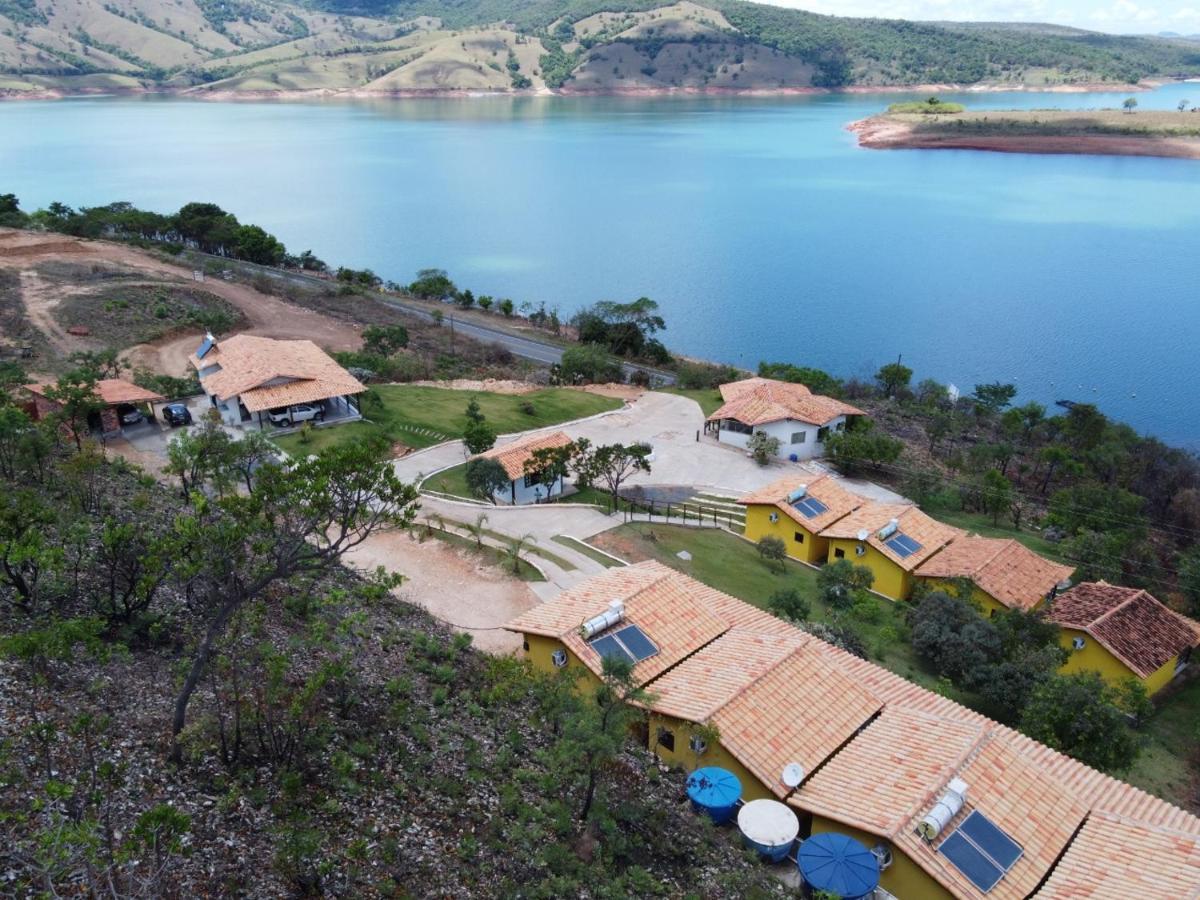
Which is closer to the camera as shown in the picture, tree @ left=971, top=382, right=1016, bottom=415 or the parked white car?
the parked white car

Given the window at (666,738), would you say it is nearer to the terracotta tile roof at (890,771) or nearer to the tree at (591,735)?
the tree at (591,735)

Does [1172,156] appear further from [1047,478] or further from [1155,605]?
[1155,605]

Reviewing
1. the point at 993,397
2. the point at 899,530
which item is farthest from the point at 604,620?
the point at 993,397

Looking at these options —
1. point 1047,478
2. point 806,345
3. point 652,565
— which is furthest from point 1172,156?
point 652,565

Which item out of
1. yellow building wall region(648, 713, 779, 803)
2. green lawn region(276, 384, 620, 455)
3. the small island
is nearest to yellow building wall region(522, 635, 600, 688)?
yellow building wall region(648, 713, 779, 803)

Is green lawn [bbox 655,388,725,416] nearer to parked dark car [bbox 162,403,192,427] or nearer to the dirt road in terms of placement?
the dirt road

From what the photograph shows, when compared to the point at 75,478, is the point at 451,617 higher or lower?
lower

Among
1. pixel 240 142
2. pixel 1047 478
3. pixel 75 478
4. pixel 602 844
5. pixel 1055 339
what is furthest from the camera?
pixel 240 142
